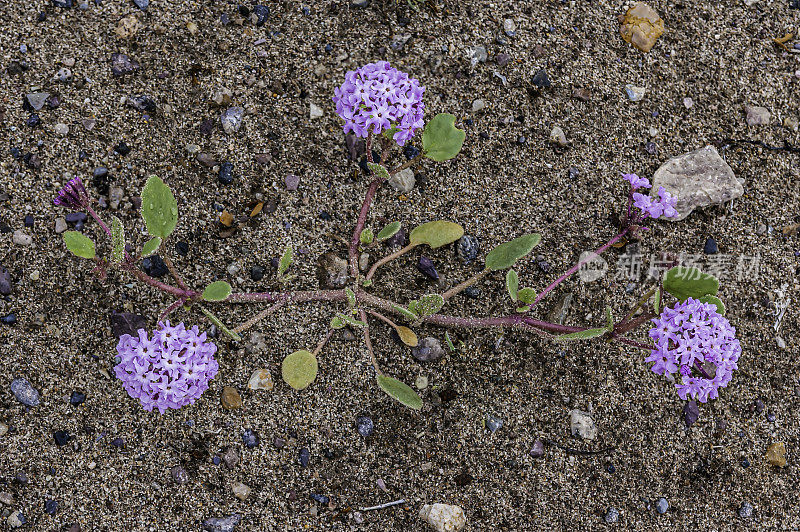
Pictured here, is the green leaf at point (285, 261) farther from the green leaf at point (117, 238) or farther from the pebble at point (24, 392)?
the pebble at point (24, 392)

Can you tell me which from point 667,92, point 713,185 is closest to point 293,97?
point 667,92

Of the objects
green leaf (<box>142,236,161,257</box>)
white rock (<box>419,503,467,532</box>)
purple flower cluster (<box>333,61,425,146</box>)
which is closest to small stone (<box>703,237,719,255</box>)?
purple flower cluster (<box>333,61,425,146</box>)

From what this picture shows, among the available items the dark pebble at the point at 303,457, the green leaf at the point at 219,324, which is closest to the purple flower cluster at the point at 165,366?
the green leaf at the point at 219,324

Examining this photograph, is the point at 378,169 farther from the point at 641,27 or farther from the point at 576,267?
the point at 641,27

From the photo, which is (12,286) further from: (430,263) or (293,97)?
(430,263)

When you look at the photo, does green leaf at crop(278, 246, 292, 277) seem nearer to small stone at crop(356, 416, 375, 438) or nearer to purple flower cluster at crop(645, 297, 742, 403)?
small stone at crop(356, 416, 375, 438)
